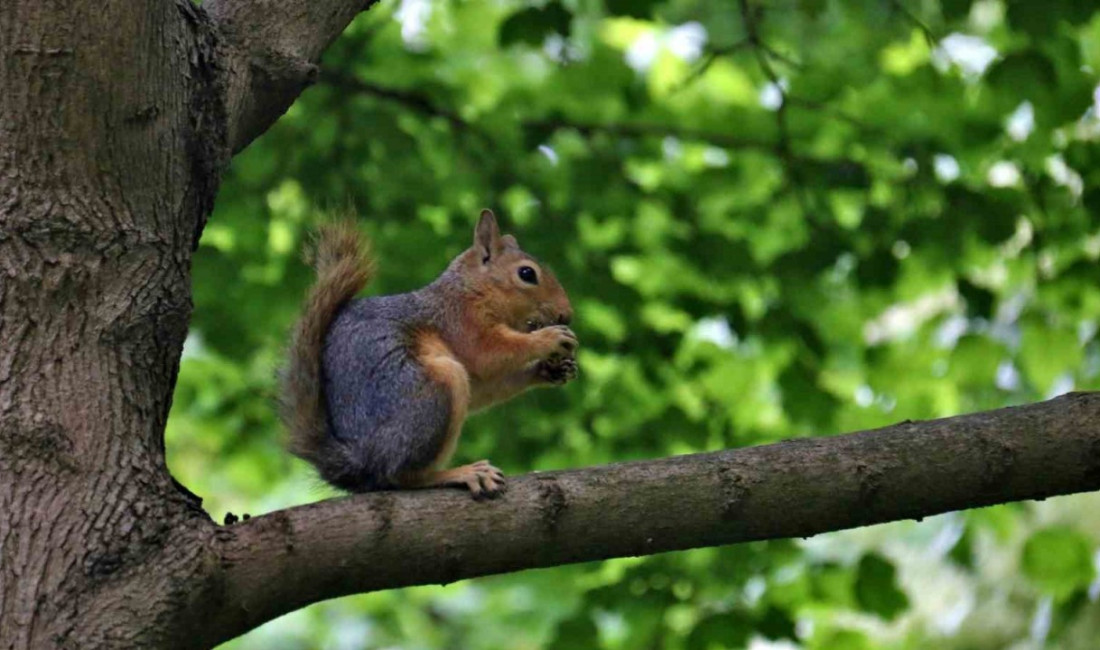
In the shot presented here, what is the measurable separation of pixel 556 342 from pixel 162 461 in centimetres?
118

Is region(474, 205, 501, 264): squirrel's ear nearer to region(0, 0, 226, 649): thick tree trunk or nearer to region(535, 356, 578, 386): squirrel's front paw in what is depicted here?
region(535, 356, 578, 386): squirrel's front paw

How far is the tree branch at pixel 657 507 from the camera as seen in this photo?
2041 millimetres

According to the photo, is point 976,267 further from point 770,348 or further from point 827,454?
point 827,454

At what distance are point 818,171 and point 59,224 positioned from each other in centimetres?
347

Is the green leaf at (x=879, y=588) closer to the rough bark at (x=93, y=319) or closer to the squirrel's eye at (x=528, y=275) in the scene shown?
the squirrel's eye at (x=528, y=275)

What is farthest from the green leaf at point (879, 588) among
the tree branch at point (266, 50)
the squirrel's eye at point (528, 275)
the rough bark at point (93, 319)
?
the rough bark at point (93, 319)

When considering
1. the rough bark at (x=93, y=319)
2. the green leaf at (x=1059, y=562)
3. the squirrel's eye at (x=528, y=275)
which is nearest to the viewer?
the rough bark at (x=93, y=319)

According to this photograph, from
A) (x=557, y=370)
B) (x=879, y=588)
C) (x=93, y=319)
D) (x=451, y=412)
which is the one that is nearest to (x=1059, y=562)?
(x=879, y=588)

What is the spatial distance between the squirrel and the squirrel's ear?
223mm

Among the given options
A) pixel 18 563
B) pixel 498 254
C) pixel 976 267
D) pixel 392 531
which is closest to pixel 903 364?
pixel 976 267

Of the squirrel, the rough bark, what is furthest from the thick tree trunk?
the squirrel

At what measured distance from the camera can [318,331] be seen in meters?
2.88

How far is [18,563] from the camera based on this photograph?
6.39 ft

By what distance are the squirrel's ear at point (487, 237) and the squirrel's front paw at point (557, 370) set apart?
0.53 metres
